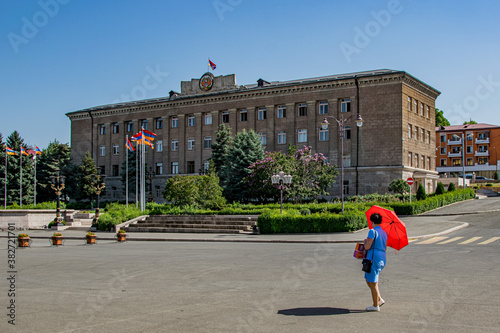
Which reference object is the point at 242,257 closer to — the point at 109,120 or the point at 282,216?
the point at 282,216

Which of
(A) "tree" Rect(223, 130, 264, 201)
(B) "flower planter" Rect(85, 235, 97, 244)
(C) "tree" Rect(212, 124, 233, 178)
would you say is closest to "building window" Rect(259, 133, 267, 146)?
(C) "tree" Rect(212, 124, 233, 178)

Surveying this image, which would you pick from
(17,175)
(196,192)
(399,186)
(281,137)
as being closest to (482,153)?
(281,137)

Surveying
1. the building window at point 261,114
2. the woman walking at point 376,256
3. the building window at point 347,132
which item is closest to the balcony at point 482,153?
the building window at point 347,132

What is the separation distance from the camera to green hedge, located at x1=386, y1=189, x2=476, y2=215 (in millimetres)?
35531

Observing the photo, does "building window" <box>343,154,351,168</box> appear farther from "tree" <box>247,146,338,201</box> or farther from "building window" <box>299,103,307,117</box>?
"tree" <box>247,146,338,201</box>

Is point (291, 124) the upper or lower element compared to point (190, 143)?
upper

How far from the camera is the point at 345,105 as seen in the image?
52281 millimetres

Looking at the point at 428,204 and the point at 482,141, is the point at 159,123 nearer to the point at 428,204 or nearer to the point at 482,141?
the point at 428,204

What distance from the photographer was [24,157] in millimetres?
62594

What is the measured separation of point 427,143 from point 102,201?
137ft

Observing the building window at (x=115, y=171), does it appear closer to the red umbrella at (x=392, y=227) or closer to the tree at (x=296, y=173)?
the tree at (x=296, y=173)

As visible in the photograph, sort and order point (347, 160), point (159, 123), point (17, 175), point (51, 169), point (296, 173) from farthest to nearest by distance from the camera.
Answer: point (51, 169), point (159, 123), point (17, 175), point (347, 160), point (296, 173)

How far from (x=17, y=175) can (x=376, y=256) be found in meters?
61.4

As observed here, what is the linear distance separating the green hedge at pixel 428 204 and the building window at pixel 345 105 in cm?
1427
